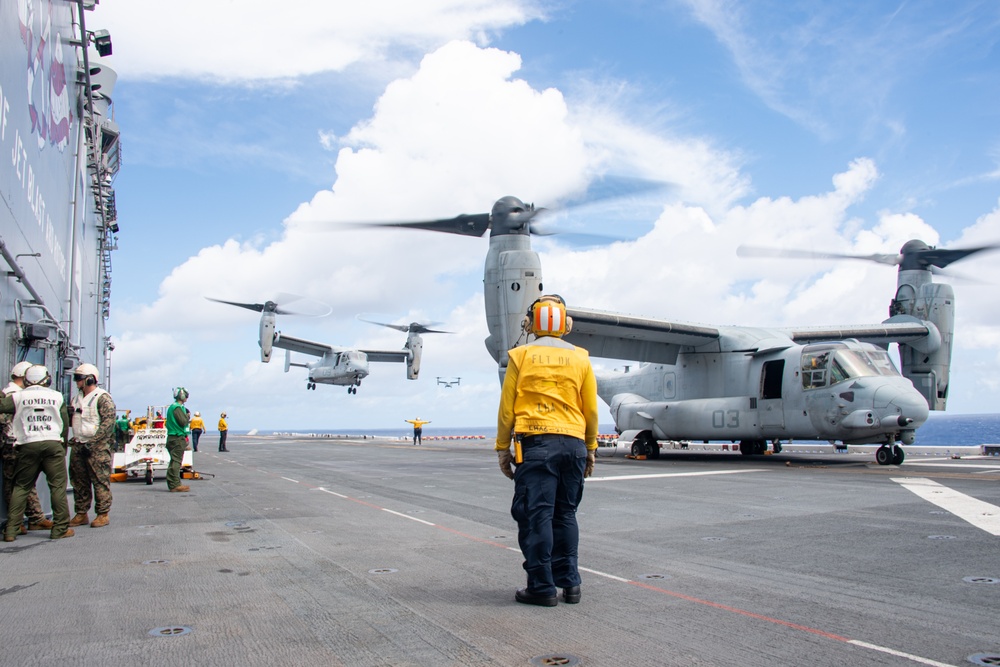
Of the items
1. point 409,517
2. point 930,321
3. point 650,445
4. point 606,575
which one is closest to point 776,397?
point 650,445

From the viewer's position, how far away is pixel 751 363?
1958cm

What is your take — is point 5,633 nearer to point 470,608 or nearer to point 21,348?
point 470,608

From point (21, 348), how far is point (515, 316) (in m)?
14.3

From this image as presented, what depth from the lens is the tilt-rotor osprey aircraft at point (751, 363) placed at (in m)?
16.7

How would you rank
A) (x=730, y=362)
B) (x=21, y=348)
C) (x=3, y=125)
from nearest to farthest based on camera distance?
(x=3, y=125), (x=21, y=348), (x=730, y=362)

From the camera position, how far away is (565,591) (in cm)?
449

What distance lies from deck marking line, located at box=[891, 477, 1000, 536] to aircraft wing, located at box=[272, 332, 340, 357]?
1894 inches

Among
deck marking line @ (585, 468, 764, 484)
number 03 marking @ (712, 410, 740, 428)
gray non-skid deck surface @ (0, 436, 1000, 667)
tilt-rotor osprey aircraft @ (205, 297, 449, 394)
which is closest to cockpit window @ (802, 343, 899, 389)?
number 03 marking @ (712, 410, 740, 428)

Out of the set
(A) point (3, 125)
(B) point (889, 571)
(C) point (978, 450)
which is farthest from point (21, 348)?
(C) point (978, 450)

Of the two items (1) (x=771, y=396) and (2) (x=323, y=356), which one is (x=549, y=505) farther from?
(2) (x=323, y=356)

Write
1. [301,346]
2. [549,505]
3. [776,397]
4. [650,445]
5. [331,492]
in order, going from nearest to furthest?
[549,505] < [331,492] < [776,397] < [650,445] < [301,346]

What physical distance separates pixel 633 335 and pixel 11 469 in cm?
1689

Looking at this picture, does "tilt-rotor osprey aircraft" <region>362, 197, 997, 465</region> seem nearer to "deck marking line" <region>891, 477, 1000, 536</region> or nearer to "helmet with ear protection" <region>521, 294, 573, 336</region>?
"deck marking line" <region>891, 477, 1000, 536</region>

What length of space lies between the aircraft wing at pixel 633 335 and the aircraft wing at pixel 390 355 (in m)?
41.3
